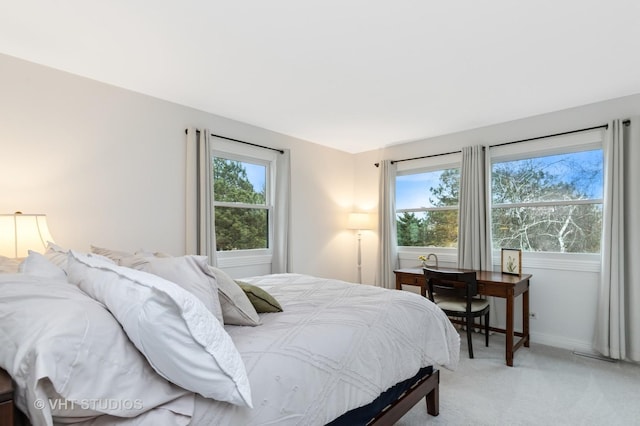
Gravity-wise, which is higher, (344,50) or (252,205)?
(344,50)

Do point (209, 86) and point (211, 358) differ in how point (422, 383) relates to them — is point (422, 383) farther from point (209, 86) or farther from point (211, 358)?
point (209, 86)

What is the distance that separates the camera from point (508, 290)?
9.74ft

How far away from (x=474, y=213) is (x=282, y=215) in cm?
222

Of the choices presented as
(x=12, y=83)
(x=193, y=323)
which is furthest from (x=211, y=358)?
(x=12, y=83)

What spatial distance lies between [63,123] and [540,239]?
4.59 metres

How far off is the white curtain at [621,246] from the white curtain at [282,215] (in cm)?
315

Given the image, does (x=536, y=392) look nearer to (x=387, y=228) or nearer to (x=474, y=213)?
(x=474, y=213)

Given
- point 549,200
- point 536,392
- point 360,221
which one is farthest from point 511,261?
point 360,221

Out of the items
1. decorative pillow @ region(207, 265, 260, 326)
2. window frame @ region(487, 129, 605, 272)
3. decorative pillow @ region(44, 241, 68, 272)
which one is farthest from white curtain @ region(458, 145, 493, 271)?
decorative pillow @ region(44, 241, 68, 272)

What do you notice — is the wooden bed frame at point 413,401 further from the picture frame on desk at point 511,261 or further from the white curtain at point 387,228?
the white curtain at point 387,228

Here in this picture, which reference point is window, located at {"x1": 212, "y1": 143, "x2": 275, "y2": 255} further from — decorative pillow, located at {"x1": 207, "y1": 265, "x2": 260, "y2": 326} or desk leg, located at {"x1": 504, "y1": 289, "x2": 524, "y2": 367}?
desk leg, located at {"x1": 504, "y1": 289, "x2": 524, "y2": 367}

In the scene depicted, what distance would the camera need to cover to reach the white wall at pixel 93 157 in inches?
92.5

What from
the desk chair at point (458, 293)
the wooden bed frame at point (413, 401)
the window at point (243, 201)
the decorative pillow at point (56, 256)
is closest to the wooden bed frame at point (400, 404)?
the wooden bed frame at point (413, 401)

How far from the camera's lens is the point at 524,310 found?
11.1 ft
